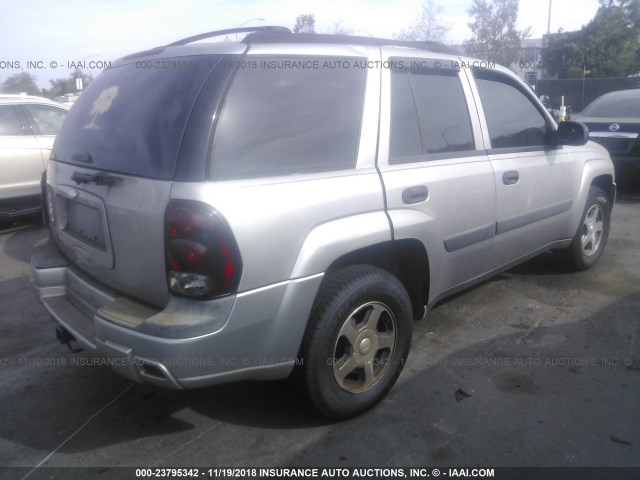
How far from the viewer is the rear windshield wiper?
102 inches

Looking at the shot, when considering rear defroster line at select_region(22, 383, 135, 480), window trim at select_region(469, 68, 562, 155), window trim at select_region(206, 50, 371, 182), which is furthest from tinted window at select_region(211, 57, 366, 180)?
rear defroster line at select_region(22, 383, 135, 480)

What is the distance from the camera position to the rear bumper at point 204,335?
228 centimetres

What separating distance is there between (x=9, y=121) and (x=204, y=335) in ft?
20.4

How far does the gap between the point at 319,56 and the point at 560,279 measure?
10.6ft

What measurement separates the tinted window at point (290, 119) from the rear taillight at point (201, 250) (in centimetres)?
20

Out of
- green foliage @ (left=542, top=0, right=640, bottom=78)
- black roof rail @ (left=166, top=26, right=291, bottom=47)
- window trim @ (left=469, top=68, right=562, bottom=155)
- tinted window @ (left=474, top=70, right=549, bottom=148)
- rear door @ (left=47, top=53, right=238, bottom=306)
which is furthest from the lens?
green foliage @ (left=542, top=0, right=640, bottom=78)

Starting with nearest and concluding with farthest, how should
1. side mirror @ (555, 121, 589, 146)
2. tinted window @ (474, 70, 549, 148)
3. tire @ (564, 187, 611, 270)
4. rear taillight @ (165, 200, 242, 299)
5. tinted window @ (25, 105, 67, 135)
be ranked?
rear taillight @ (165, 200, 242, 299)
tinted window @ (474, 70, 549, 148)
side mirror @ (555, 121, 589, 146)
tire @ (564, 187, 611, 270)
tinted window @ (25, 105, 67, 135)

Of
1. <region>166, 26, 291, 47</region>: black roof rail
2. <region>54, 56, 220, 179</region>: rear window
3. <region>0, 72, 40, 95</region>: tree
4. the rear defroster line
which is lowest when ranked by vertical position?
the rear defroster line

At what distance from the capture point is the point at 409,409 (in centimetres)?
301

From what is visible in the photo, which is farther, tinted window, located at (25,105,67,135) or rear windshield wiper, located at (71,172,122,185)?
tinted window, located at (25,105,67,135)

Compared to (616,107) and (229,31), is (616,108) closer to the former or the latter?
(616,107)

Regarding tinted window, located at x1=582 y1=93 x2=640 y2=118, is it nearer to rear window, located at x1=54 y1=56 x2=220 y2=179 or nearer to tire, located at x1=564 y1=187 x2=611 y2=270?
tire, located at x1=564 y1=187 x2=611 y2=270

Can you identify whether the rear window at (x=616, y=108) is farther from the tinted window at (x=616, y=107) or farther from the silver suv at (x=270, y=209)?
the silver suv at (x=270, y=209)

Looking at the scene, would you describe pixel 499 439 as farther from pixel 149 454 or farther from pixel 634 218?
pixel 634 218
